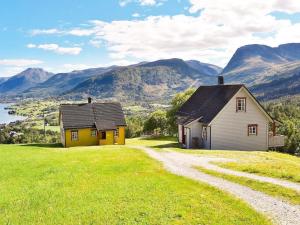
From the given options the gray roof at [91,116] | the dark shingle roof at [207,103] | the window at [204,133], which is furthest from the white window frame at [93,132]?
the window at [204,133]

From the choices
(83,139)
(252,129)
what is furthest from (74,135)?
(252,129)

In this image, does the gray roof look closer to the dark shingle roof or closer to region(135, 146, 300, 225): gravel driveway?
the dark shingle roof

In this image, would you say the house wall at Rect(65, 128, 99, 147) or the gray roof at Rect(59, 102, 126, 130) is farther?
the gray roof at Rect(59, 102, 126, 130)

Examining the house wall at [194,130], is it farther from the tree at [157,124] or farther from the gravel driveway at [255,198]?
the tree at [157,124]

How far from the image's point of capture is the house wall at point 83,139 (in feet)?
186

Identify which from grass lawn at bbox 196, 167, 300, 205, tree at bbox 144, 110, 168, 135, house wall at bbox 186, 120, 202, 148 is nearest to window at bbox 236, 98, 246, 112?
house wall at bbox 186, 120, 202, 148

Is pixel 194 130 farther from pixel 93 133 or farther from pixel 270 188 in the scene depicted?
pixel 270 188

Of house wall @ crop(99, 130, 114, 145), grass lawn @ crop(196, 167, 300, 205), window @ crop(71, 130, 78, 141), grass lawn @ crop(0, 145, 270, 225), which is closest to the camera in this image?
grass lawn @ crop(0, 145, 270, 225)

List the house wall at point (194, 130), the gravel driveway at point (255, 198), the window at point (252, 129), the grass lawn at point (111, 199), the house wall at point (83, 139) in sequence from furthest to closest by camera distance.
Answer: the house wall at point (83, 139) → the window at point (252, 129) → the house wall at point (194, 130) → the grass lawn at point (111, 199) → the gravel driveway at point (255, 198)

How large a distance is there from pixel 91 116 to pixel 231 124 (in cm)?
2378

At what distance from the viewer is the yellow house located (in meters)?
57.0

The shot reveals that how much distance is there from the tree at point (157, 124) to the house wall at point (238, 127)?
159ft

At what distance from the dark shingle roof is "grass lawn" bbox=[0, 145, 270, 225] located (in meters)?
23.4

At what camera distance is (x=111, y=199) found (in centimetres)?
1870
